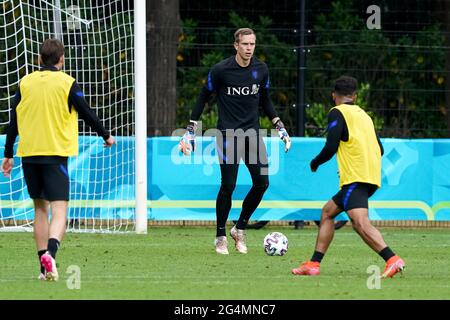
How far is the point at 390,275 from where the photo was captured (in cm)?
962

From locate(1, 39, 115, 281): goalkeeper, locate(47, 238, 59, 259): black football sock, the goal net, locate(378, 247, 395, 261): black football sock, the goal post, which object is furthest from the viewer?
the goal net

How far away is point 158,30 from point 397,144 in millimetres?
4322

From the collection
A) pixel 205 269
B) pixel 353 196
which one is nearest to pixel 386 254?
pixel 353 196

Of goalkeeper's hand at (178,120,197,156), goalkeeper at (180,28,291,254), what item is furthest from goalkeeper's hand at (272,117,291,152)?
goalkeeper's hand at (178,120,197,156)

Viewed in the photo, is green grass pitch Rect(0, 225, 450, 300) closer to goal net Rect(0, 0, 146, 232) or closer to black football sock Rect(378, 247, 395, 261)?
black football sock Rect(378, 247, 395, 261)

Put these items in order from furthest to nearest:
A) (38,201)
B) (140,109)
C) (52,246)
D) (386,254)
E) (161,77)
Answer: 1. (161,77)
2. (140,109)
3. (386,254)
4. (38,201)
5. (52,246)

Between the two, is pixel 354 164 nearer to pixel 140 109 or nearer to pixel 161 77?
pixel 140 109

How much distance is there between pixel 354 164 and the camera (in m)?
9.76

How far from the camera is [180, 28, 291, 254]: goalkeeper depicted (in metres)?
12.1

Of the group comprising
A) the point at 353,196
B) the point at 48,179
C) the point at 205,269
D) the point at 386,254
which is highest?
the point at 48,179

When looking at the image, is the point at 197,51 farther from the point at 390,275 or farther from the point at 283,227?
the point at 390,275

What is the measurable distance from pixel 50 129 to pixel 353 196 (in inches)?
100

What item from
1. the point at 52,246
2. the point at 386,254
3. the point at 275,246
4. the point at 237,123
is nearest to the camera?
the point at 52,246
